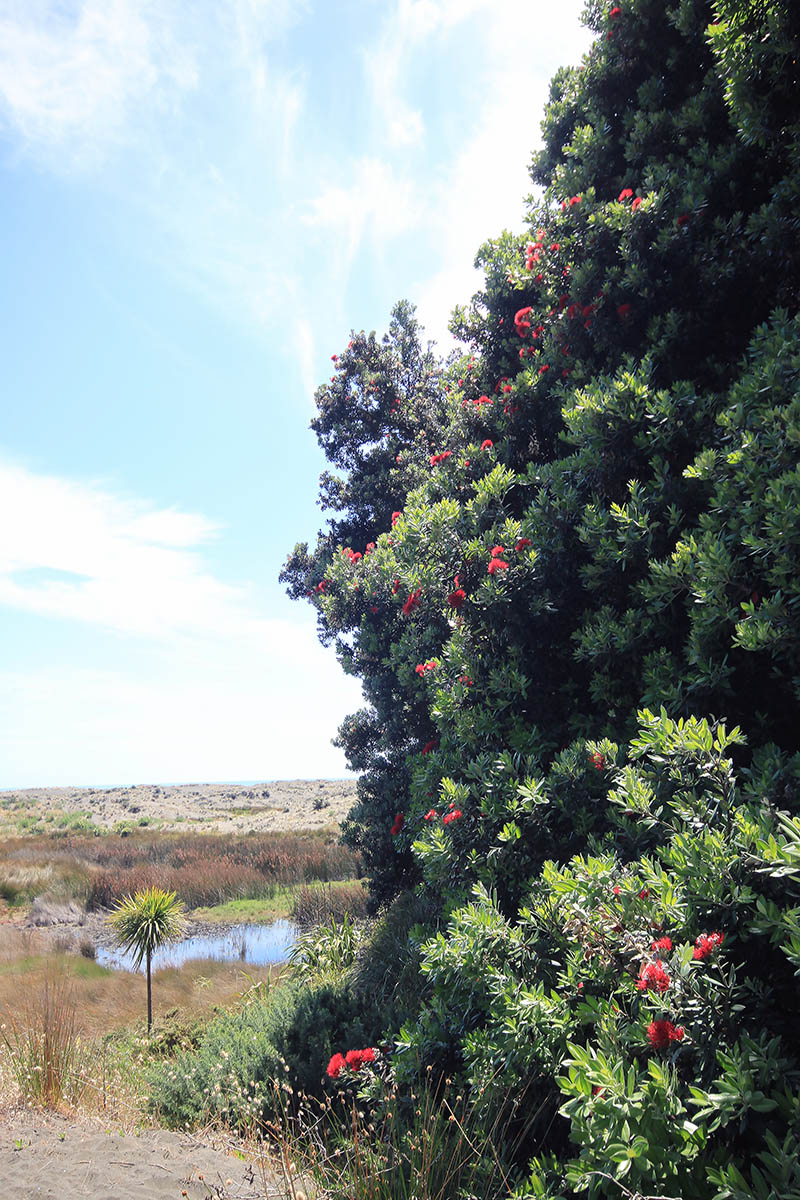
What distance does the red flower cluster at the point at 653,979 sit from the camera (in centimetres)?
271

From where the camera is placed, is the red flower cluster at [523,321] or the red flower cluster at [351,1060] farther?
the red flower cluster at [523,321]

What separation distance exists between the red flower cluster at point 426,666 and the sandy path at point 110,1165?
15.5 ft

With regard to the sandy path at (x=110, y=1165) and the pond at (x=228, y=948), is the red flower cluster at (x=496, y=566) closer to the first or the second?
the sandy path at (x=110, y=1165)

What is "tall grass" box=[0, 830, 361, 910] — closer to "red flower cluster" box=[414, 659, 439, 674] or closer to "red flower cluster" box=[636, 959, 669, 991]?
"red flower cluster" box=[414, 659, 439, 674]

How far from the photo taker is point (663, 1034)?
2602 mm

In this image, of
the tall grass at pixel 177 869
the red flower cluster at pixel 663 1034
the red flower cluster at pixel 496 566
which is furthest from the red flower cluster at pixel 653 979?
the tall grass at pixel 177 869

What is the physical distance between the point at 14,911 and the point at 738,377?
2414 cm

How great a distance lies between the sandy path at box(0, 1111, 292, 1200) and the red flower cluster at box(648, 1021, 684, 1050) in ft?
9.99

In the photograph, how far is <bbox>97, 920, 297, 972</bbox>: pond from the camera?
15.1 meters

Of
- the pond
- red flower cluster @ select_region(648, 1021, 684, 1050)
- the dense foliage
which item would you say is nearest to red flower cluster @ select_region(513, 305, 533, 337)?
the dense foliage

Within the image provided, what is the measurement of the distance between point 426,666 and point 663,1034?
5.60 metres

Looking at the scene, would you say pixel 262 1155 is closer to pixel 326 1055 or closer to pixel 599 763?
pixel 326 1055

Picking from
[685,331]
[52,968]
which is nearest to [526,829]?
[685,331]

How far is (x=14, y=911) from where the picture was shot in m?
20.0
